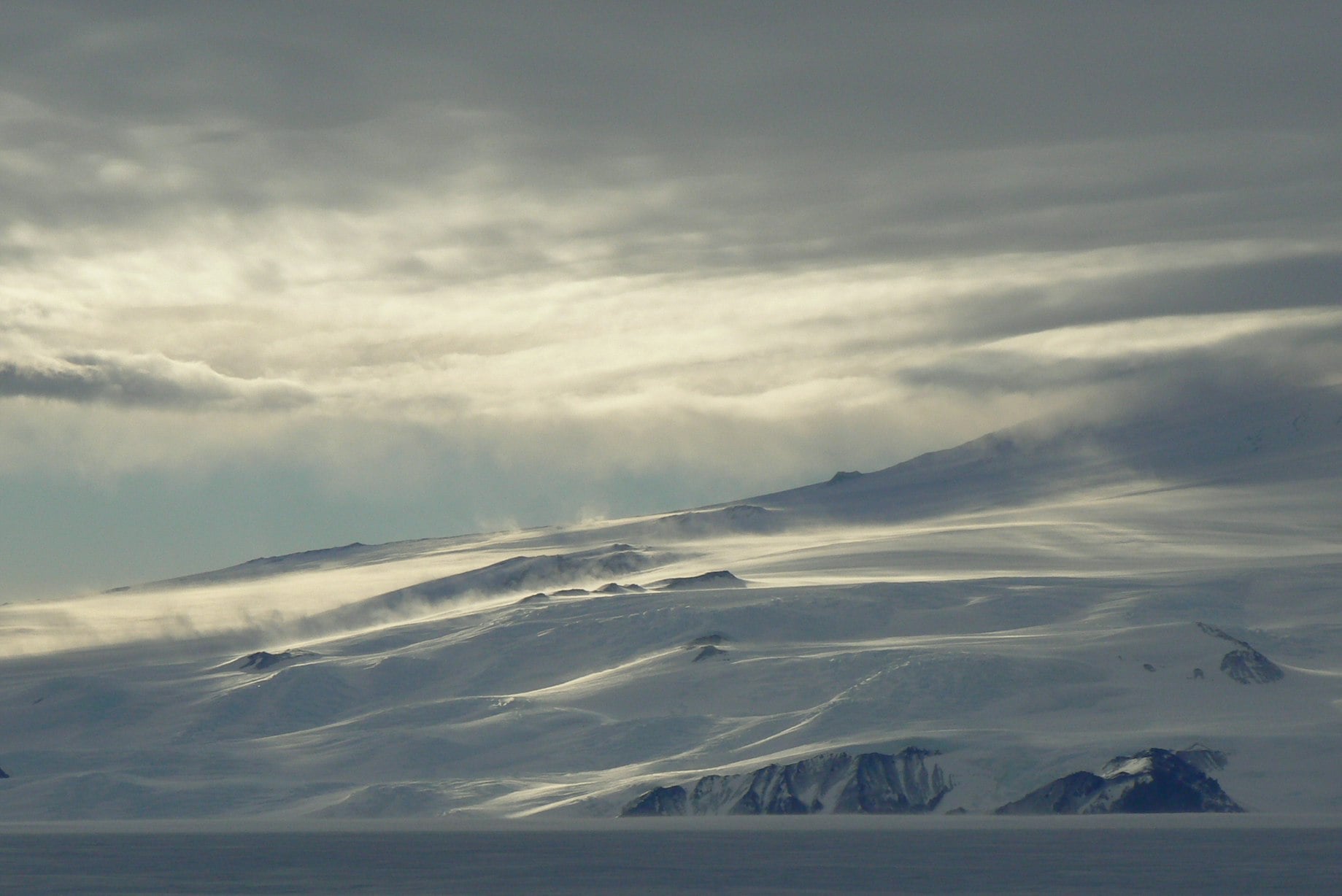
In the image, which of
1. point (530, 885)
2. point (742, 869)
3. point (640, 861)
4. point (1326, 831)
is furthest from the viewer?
point (1326, 831)

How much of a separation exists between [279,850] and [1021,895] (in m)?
77.2

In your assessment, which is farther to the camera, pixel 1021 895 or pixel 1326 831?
pixel 1326 831

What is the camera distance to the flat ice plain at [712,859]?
11044 cm

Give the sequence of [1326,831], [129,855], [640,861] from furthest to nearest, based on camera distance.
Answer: [1326,831], [129,855], [640,861]

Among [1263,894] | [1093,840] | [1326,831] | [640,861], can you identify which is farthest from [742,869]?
[1326,831]

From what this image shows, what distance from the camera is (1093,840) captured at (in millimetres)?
157875

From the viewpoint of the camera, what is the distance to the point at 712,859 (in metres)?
135

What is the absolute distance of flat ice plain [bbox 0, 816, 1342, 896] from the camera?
110 m

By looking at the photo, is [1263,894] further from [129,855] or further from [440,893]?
[129,855]

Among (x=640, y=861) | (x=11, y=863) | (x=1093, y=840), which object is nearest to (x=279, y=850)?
(x=11, y=863)

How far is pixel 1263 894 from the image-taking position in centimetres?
10244

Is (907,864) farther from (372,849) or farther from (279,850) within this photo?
(279,850)

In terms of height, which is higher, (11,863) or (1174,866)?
(11,863)

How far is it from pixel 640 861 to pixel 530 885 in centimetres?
2363
